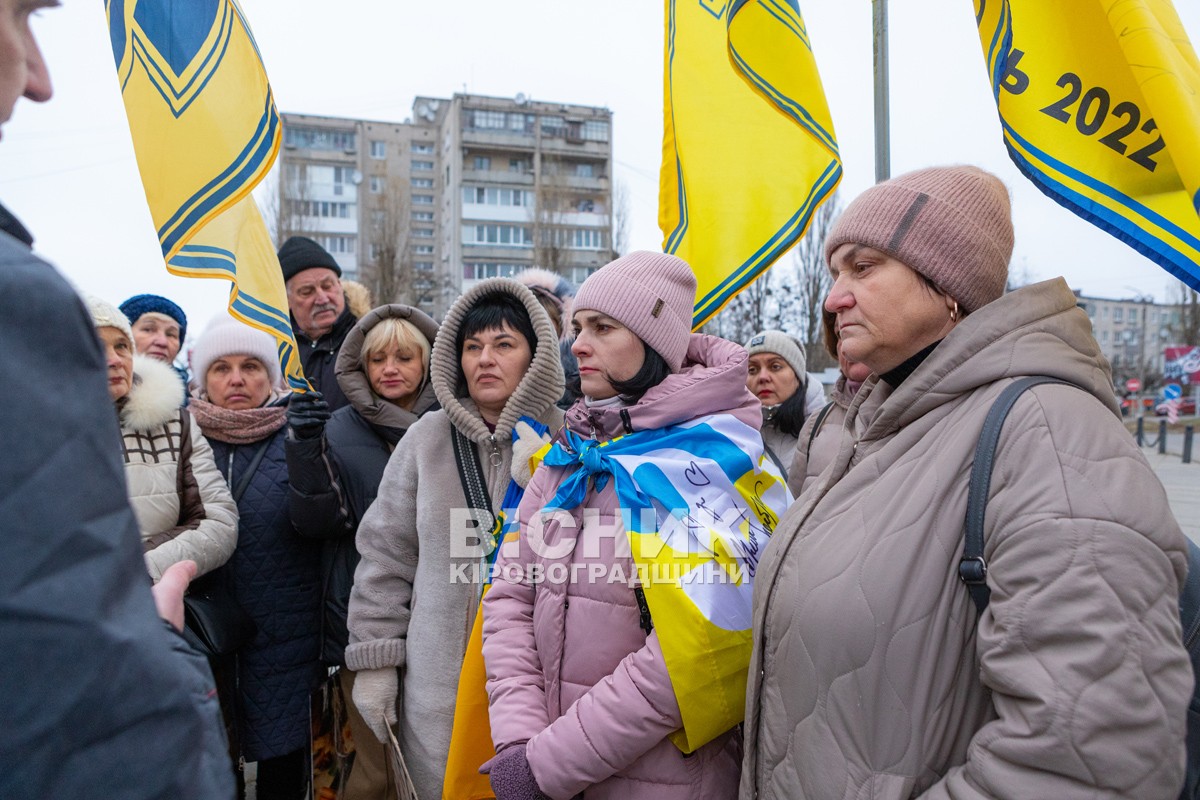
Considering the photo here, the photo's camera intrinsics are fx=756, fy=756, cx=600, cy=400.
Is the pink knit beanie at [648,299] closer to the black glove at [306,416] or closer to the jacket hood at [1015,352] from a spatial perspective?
the jacket hood at [1015,352]

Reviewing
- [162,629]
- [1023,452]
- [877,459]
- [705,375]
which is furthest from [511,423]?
[162,629]

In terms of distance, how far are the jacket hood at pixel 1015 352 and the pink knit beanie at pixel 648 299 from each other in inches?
32.1

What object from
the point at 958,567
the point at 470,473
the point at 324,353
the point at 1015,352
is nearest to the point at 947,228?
the point at 1015,352

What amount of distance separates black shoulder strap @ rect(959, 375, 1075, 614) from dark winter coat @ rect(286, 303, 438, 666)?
219 cm

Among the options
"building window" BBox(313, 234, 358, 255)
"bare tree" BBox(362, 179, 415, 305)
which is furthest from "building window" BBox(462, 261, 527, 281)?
"bare tree" BBox(362, 179, 415, 305)

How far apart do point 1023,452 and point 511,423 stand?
166cm

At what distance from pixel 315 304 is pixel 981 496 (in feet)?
12.2

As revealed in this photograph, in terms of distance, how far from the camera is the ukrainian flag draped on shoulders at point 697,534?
169 cm

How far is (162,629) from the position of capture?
726mm

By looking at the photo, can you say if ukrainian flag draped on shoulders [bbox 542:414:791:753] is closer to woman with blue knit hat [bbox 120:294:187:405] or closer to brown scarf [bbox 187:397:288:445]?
brown scarf [bbox 187:397:288:445]

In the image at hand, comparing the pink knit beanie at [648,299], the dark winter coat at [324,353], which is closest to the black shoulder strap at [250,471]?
the dark winter coat at [324,353]

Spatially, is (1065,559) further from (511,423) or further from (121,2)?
(121,2)

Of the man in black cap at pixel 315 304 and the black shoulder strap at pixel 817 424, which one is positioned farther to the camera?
the man in black cap at pixel 315 304

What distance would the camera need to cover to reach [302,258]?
13.7ft
